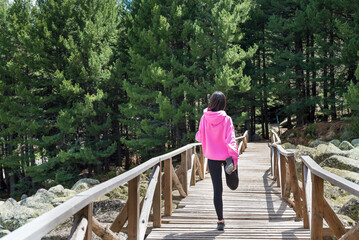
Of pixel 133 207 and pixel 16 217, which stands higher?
pixel 133 207

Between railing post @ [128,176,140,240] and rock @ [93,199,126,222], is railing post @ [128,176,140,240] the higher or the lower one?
the higher one

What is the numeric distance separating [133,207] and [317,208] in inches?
76.8

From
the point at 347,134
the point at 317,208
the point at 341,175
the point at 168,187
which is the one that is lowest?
the point at 347,134

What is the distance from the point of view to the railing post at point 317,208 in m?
3.21

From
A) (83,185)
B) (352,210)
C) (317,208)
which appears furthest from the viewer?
(83,185)

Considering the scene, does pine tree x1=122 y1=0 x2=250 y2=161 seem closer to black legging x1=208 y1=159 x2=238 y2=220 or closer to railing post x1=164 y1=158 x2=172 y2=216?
railing post x1=164 y1=158 x2=172 y2=216

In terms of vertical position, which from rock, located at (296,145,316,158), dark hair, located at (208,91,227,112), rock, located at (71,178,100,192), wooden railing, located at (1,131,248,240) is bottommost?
→ rock, located at (71,178,100,192)

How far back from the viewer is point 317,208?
129 inches

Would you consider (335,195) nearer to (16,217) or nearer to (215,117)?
(215,117)

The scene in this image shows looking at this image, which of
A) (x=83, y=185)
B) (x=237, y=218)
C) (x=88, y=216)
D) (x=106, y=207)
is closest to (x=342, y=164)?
(x=237, y=218)

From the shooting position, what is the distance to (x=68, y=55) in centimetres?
2120

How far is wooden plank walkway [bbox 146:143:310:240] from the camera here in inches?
162

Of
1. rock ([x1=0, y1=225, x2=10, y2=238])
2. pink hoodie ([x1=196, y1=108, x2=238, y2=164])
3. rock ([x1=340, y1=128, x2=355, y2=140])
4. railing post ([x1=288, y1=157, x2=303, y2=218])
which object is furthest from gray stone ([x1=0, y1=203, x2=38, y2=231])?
rock ([x1=340, y1=128, x2=355, y2=140])

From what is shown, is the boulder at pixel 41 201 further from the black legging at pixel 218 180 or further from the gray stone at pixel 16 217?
the black legging at pixel 218 180
